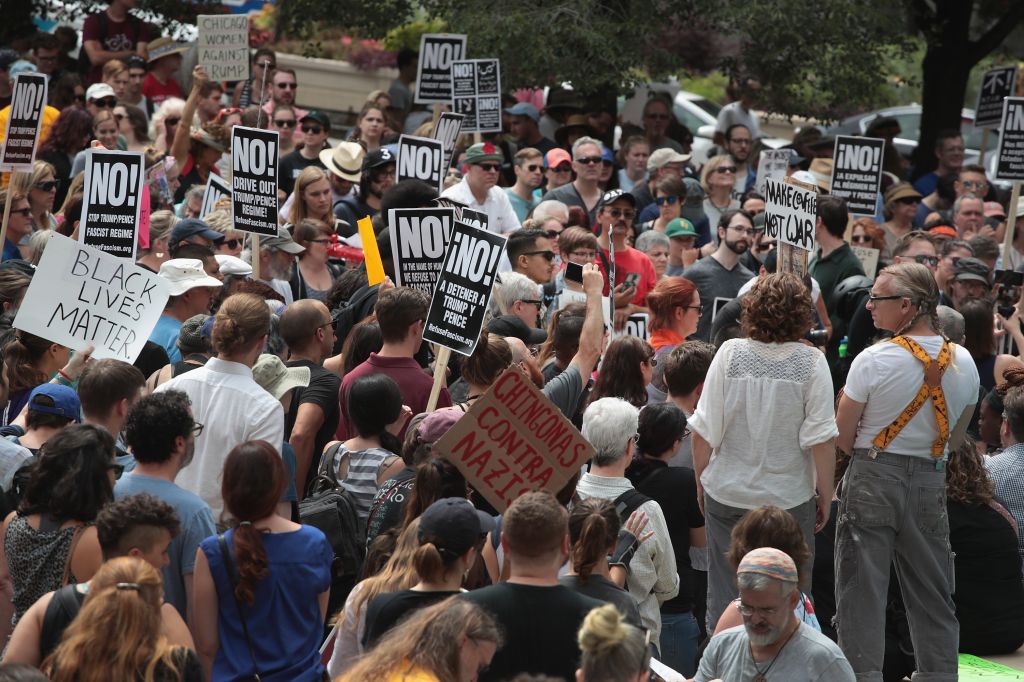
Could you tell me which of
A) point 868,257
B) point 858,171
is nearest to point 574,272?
point 868,257

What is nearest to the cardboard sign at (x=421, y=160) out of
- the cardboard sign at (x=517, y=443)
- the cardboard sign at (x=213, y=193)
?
the cardboard sign at (x=213, y=193)

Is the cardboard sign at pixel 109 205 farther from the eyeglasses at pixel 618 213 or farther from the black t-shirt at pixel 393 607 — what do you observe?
the black t-shirt at pixel 393 607

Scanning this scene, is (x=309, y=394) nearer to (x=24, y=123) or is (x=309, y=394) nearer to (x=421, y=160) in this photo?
(x=24, y=123)

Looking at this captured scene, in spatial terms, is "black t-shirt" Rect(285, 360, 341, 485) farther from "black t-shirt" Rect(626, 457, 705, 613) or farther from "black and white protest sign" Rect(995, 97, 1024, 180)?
"black and white protest sign" Rect(995, 97, 1024, 180)

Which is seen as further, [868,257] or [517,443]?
[868,257]

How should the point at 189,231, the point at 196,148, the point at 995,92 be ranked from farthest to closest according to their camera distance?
the point at 995,92, the point at 196,148, the point at 189,231

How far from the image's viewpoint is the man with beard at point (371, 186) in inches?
459

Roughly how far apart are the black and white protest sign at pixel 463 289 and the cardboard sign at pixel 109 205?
2190 millimetres

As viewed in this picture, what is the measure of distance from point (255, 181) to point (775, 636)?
17.8 ft

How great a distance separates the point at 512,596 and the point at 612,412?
156 cm

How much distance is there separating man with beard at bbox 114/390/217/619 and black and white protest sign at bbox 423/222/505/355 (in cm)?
188

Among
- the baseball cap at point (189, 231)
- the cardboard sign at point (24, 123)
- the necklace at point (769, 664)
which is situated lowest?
the necklace at point (769, 664)

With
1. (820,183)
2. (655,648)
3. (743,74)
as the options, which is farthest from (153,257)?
(743,74)

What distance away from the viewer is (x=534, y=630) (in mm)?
4754
